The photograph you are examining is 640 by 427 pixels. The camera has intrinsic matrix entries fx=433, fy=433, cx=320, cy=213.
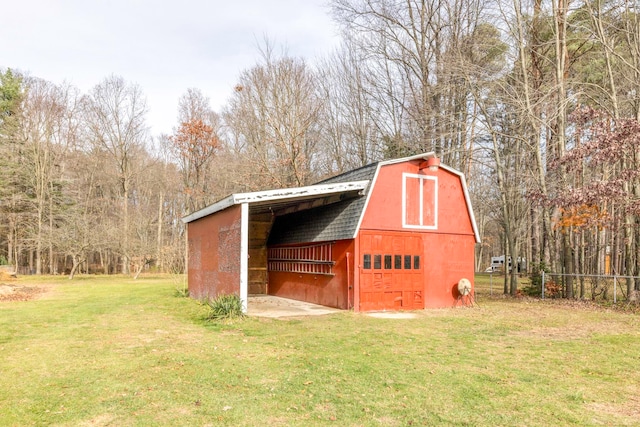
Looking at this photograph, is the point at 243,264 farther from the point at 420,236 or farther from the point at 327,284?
the point at 420,236

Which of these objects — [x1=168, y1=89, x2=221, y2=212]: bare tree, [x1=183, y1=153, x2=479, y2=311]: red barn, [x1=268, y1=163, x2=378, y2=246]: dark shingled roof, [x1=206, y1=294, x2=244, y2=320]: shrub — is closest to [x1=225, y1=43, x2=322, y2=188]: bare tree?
[x1=168, y1=89, x2=221, y2=212]: bare tree

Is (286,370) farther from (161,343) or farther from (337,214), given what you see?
(337,214)

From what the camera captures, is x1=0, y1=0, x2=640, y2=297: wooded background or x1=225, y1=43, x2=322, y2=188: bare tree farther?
x1=225, y1=43, x2=322, y2=188: bare tree

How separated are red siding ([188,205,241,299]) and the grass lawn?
1875mm

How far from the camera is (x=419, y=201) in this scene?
12758 millimetres

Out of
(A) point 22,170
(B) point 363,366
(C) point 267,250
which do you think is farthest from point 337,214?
(A) point 22,170

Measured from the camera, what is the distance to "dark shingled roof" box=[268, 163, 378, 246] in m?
12.0

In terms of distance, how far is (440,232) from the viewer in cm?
1306

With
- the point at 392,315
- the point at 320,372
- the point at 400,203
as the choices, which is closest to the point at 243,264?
the point at 392,315

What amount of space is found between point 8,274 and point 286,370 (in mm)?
25356

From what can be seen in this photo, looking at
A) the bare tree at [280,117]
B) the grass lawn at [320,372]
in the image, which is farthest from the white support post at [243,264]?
the bare tree at [280,117]

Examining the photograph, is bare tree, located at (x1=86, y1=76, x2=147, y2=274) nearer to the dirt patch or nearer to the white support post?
the dirt patch

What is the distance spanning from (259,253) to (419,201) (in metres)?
7.61

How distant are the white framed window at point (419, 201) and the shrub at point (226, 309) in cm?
519
